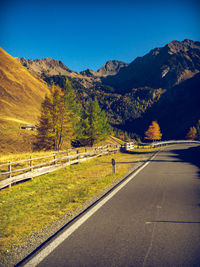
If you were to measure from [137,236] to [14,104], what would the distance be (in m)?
107

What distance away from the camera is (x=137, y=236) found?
3695 millimetres

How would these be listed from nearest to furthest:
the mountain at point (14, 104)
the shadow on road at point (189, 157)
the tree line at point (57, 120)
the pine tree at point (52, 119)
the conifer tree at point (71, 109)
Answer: the shadow on road at point (189, 157) → the pine tree at point (52, 119) → the tree line at point (57, 120) → the conifer tree at point (71, 109) → the mountain at point (14, 104)

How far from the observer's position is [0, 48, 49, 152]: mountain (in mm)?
36906

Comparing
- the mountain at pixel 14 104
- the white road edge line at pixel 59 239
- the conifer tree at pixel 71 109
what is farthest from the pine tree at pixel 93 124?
the white road edge line at pixel 59 239

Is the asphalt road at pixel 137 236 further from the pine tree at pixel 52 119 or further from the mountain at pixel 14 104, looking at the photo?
the mountain at pixel 14 104

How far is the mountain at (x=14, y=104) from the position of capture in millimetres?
36906

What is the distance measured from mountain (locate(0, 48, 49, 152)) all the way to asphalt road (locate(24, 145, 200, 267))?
3075cm

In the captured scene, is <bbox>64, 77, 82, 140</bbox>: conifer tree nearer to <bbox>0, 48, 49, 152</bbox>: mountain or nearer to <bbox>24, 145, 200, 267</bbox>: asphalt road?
<bbox>0, 48, 49, 152</bbox>: mountain

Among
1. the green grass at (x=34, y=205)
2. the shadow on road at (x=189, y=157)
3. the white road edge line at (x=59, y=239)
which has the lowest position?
the green grass at (x=34, y=205)

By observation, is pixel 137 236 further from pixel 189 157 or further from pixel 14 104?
pixel 14 104

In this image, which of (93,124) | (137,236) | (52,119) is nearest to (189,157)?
(137,236)

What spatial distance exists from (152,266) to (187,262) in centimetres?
55

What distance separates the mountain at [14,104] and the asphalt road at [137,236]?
30.7 meters

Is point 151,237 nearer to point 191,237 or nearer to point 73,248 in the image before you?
point 191,237
